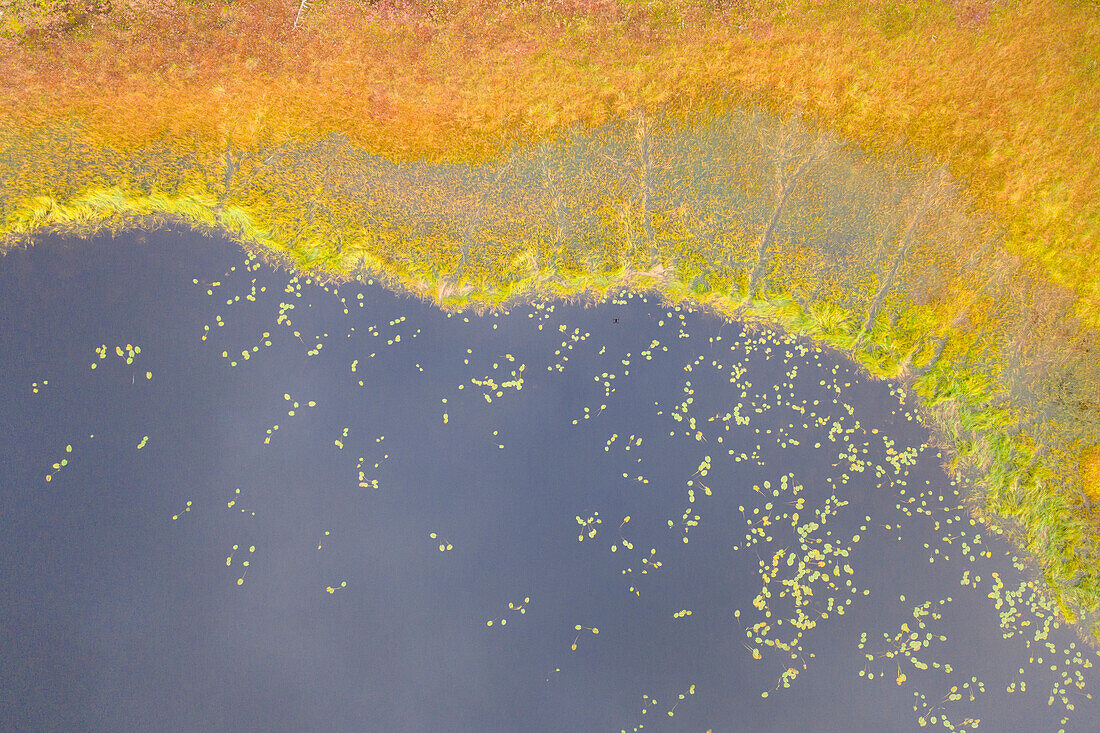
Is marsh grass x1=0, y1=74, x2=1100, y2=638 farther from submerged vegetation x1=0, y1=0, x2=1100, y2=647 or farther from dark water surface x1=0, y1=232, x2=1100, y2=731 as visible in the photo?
dark water surface x1=0, y1=232, x2=1100, y2=731

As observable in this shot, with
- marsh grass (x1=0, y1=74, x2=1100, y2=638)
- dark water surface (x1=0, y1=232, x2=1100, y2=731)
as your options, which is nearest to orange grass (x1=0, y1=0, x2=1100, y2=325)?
marsh grass (x1=0, y1=74, x2=1100, y2=638)

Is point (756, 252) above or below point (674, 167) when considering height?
→ below

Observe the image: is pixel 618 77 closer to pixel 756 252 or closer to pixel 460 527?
pixel 756 252

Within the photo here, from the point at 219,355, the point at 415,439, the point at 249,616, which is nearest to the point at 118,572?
the point at 249,616

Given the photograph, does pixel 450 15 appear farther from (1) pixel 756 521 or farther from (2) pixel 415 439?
(1) pixel 756 521

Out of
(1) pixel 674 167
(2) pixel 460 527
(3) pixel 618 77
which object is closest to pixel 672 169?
(1) pixel 674 167
